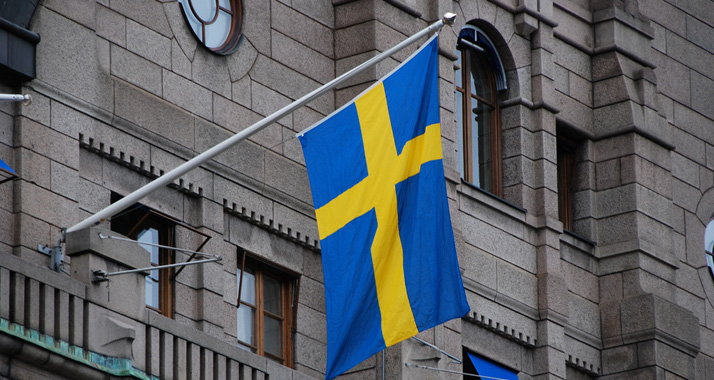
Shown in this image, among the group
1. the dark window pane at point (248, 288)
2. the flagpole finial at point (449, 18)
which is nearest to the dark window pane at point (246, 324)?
the dark window pane at point (248, 288)

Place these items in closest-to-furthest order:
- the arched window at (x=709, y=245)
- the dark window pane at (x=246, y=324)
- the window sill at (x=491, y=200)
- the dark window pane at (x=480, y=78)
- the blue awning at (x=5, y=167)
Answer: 1. the blue awning at (x=5, y=167)
2. the dark window pane at (x=246, y=324)
3. the window sill at (x=491, y=200)
4. the dark window pane at (x=480, y=78)
5. the arched window at (x=709, y=245)

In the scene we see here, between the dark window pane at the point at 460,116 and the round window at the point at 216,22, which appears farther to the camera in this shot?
the dark window pane at the point at 460,116

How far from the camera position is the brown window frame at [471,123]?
36156 millimetres

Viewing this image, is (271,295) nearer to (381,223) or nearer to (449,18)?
(381,223)

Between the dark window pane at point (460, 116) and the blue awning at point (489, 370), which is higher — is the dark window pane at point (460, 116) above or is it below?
above

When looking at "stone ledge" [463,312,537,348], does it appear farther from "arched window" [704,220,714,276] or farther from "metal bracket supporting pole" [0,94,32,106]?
"metal bracket supporting pole" [0,94,32,106]

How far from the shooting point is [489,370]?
34562 mm

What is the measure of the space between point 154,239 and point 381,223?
4471 millimetres

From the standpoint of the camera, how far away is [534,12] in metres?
37.0

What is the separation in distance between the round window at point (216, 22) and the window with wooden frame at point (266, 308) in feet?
10.2

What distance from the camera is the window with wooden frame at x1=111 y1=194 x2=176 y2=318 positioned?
29016 mm

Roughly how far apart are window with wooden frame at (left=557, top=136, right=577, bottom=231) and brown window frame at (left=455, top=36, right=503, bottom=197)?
202 centimetres

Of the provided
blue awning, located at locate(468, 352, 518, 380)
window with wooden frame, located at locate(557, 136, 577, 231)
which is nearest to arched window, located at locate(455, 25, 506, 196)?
window with wooden frame, located at locate(557, 136, 577, 231)

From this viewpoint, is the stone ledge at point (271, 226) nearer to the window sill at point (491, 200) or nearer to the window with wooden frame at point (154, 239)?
the window with wooden frame at point (154, 239)
